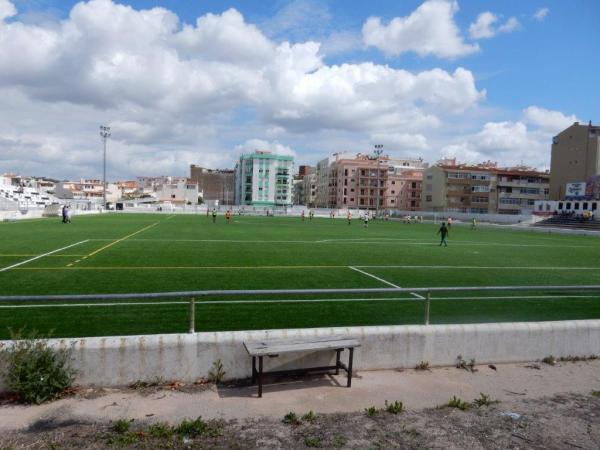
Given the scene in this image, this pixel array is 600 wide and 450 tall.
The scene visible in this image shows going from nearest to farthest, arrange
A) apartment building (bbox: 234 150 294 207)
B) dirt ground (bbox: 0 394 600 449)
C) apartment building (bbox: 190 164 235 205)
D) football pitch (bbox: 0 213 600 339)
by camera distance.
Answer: dirt ground (bbox: 0 394 600 449) < football pitch (bbox: 0 213 600 339) < apartment building (bbox: 234 150 294 207) < apartment building (bbox: 190 164 235 205)

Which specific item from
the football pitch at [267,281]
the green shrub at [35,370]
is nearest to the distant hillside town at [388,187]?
the football pitch at [267,281]

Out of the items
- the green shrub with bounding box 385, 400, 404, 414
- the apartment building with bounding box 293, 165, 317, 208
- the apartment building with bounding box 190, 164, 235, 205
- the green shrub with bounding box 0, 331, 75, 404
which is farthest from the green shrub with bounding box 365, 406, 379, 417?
the apartment building with bounding box 190, 164, 235, 205

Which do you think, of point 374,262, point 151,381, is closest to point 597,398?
point 151,381

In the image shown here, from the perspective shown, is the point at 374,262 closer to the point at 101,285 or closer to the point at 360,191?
the point at 101,285

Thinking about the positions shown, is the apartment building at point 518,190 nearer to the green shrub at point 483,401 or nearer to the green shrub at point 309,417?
the green shrub at point 483,401

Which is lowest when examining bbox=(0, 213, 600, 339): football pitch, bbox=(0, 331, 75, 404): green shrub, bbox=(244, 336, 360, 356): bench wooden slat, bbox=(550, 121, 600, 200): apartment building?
bbox=(0, 213, 600, 339): football pitch

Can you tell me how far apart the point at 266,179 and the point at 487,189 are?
6863 centimetres

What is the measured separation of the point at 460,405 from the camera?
5.68m

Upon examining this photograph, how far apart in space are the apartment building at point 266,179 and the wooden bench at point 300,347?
14262 centimetres

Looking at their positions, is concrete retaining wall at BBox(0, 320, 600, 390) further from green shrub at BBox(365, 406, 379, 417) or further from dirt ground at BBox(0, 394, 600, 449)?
green shrub at BBox(365, 406, 379, 417)

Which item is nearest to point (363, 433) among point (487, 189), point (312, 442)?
point (312, 442)

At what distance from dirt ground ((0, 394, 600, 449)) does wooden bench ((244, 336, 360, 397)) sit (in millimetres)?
794

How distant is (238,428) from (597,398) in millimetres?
4632

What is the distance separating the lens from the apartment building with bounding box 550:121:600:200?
88.9 metres
